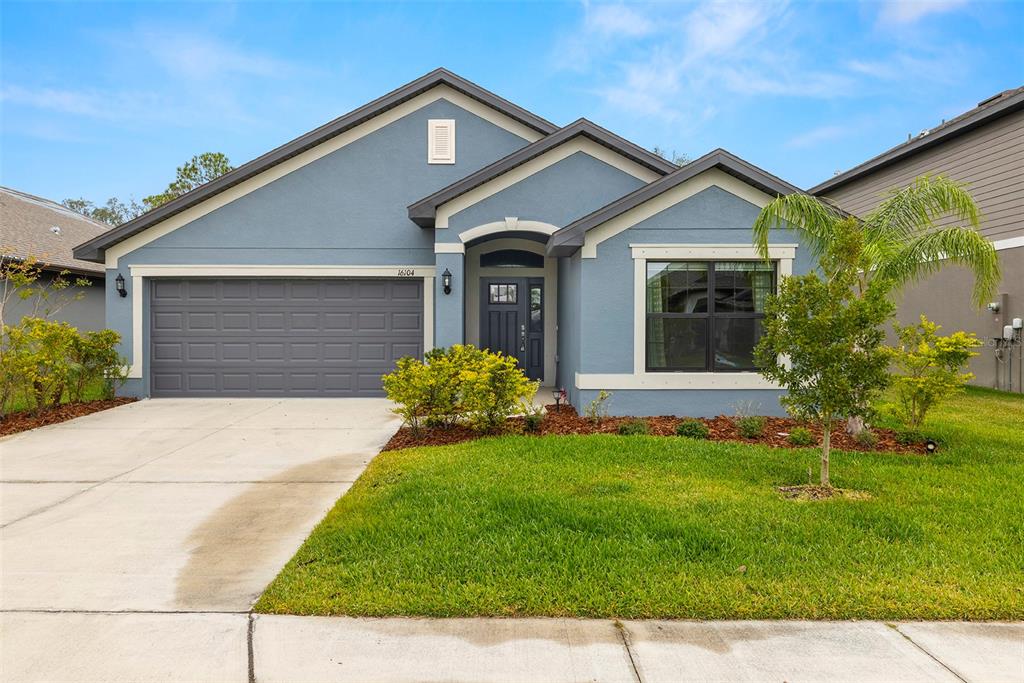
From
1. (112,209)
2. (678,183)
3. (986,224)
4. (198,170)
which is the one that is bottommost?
(678,183)

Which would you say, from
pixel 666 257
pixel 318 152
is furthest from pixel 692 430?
pixel 318 152

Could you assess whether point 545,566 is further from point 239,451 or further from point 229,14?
point 229,14

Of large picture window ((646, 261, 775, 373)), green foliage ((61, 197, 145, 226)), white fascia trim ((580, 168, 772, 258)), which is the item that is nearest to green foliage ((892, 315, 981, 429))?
large picture window ((646, 261, 775, 373))

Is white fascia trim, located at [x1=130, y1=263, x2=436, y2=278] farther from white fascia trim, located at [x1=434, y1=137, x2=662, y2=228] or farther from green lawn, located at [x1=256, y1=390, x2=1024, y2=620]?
green lawn, located at [x1=256, y1=390, x2=1024, y2=620]

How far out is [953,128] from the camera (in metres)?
13.5

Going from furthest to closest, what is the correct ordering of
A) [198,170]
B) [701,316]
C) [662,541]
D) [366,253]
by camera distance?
[198,170]
[366,253]
[701,316]
[662,541]

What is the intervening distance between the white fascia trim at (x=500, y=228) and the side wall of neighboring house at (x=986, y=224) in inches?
371

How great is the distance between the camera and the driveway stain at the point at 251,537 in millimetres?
3667

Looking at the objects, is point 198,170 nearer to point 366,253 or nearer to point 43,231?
point 43,231

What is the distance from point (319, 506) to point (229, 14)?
1407cm

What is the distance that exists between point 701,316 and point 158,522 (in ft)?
24.3

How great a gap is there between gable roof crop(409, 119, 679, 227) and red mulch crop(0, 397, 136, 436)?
21.2 ft

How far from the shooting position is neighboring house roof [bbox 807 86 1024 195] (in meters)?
12.2

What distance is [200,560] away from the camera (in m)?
4.13
